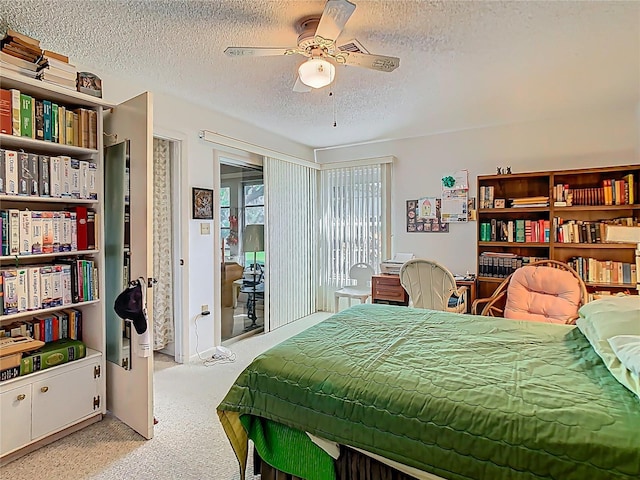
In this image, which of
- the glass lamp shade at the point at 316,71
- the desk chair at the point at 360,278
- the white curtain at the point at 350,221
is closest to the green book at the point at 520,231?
the white curtain at the point at 350,221

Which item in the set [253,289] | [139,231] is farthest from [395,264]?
[139,231]

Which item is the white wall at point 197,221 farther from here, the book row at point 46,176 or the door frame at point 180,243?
the book row at point 46,176

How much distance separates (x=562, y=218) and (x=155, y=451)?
161 inches

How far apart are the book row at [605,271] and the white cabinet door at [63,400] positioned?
4.19 metres

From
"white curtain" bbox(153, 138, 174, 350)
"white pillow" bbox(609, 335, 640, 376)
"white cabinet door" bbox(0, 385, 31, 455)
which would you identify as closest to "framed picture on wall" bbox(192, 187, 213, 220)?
"white curtain" bbox(153, 138, 174, 350)

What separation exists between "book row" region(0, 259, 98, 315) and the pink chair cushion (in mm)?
3206

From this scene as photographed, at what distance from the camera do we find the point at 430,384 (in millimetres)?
1360

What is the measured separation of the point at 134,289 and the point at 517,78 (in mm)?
3112

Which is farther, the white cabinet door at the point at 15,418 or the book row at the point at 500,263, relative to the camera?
the book row at the point at 500,263

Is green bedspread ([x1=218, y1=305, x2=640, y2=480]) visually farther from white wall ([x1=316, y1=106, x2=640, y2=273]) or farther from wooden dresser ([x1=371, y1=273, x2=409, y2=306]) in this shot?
white wall ([x1=316, y1=106, x2=640, y2=273])

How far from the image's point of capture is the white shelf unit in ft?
6.34

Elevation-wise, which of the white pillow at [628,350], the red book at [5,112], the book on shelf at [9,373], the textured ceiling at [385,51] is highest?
the textured ceiling at [385,51]

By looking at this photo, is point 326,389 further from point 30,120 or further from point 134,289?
point 30,120

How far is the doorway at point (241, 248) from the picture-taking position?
13.2ft
